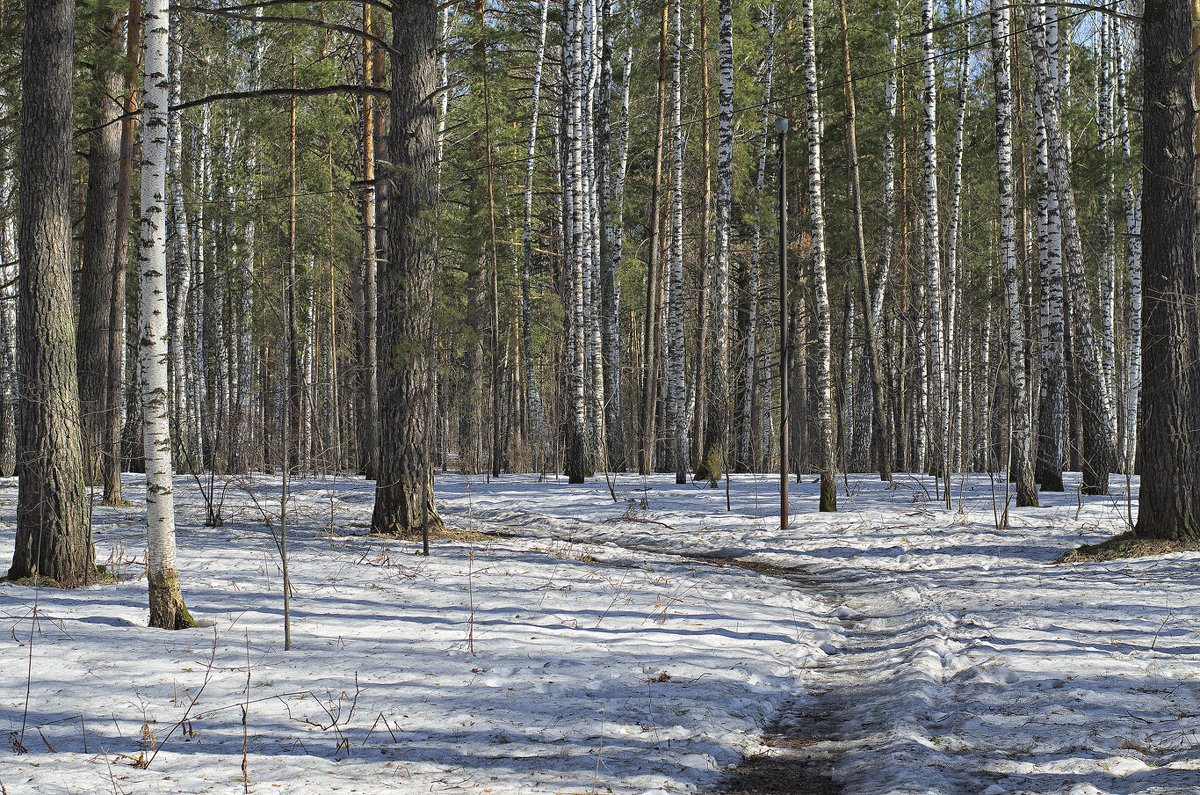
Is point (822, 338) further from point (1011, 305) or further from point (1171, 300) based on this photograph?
point (1171, 300)

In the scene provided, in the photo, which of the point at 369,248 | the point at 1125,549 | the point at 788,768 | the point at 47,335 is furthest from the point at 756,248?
the point at 788,768

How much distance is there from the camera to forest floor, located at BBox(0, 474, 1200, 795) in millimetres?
4016

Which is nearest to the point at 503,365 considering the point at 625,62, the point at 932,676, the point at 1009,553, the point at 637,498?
the point at 625,62

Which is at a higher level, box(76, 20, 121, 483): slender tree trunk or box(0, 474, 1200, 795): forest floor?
box(76, 20, 121, 483): slender tree trunk

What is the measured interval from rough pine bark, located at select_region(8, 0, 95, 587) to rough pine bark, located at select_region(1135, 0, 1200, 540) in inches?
414

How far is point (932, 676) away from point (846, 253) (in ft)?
69.4

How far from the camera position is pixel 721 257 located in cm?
1719

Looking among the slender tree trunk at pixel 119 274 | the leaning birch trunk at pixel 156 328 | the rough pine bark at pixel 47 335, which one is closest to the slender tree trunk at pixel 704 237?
the slender tree trunk at pixel 119 274

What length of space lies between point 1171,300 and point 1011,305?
15.5ft

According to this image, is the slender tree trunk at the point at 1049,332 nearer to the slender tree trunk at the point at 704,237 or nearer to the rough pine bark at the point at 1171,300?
the rough pine bark at the point at 1171,300

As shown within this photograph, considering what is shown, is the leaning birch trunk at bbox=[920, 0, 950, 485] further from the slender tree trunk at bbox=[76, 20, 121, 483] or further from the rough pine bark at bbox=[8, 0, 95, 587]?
the slender tree trunk at bbox=[76, 20, 121, 483]

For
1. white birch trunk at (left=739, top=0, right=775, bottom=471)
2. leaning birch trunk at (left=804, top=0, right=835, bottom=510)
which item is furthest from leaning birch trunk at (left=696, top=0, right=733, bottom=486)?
leaning birch trunk at (left=804, top=0, right=835, bottom=510)

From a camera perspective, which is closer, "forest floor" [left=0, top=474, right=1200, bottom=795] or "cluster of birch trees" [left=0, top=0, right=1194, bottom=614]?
"forest floor" [left=0, top=474, right=1200, bottom=795]

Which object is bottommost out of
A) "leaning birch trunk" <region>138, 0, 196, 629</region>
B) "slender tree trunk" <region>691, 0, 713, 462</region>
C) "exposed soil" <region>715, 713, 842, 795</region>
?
"exposed soil" <region>715, 713, 842, 795</region>
